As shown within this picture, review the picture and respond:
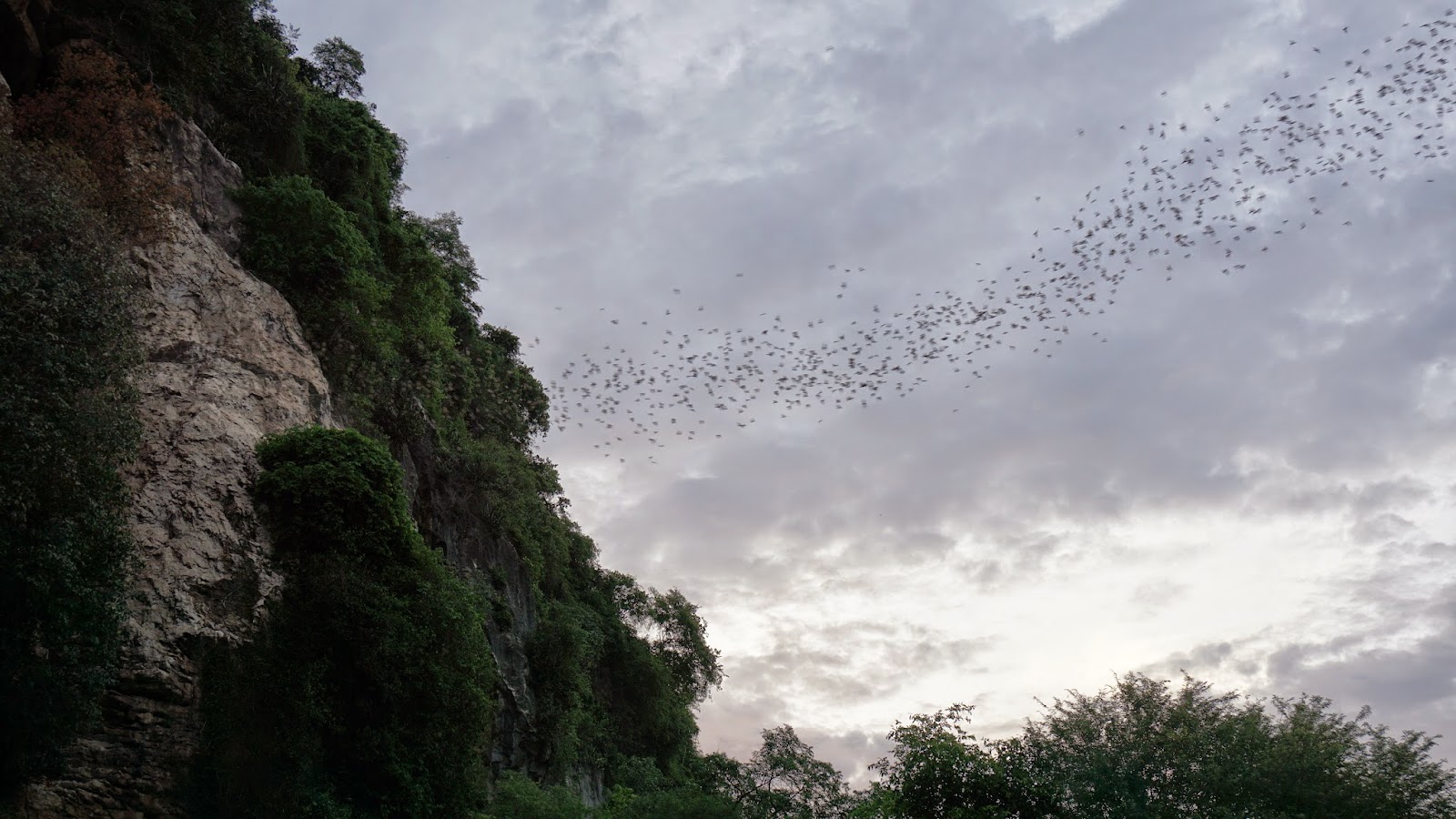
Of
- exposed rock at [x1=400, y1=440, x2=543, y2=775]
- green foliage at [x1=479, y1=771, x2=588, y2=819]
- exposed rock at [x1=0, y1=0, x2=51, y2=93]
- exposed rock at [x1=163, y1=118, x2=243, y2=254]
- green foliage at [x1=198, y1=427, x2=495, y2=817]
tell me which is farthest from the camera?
exposed rock at [x1=400, y1=440, x2=543, y2=775]

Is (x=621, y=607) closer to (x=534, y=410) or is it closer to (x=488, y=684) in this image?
(x=534, y=410)

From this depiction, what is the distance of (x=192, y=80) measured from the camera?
84.8 feet

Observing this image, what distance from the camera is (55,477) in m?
14.0

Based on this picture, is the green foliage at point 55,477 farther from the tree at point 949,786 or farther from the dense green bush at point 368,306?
the tree at point 949,786

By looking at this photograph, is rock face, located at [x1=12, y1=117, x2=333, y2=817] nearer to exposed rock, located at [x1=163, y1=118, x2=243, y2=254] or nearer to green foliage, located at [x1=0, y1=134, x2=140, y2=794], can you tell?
exposed rock, located at [x1=163, y1=118, x2=243, y2=254]

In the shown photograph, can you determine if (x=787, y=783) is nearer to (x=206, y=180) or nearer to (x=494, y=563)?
(x=494, y=563)

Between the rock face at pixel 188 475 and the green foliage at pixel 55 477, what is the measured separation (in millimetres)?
1017

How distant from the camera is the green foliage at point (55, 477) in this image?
13.6 metres

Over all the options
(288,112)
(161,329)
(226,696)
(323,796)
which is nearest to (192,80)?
(288,112)

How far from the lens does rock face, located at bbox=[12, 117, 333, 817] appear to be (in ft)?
50.8

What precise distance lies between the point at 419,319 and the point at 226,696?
15735mm

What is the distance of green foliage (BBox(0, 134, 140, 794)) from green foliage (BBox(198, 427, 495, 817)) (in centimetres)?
276

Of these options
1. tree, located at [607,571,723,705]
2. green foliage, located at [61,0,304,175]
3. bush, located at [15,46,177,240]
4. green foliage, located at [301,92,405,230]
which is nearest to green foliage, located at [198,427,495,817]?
bush, located at [15,46,177,240]

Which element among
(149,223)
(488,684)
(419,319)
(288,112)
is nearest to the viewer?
(149,223)
